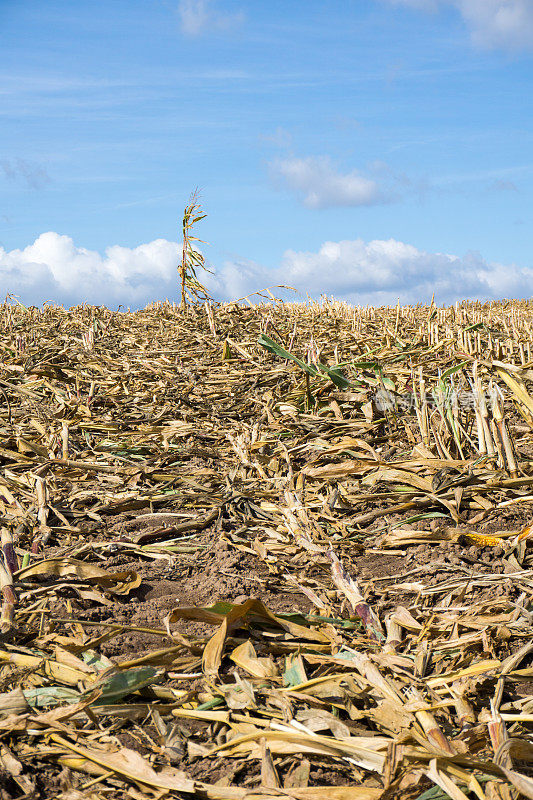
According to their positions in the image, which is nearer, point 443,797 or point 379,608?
point 443,797

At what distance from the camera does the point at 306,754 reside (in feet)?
5.08

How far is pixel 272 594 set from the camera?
2.36 meters

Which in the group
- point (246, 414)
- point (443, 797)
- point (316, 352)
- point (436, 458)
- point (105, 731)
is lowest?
point (443, 797)

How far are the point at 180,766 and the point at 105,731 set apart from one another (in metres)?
0.22

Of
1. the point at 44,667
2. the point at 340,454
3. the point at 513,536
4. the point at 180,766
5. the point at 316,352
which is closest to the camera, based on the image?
the point at 180,766

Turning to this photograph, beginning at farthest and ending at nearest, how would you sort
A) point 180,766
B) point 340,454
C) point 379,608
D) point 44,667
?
point 340,454, point 379,608, point 44,667, point 180,766

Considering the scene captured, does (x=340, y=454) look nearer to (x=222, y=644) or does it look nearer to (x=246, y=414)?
(x=246, y=414)

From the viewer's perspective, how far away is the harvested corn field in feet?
4.99

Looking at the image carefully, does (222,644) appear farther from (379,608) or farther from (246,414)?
(246,414)

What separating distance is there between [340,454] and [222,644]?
1831 millimetres

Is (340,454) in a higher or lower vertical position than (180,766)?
higher

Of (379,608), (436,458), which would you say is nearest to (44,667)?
(379,608)

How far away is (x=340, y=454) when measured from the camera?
3.58 metres

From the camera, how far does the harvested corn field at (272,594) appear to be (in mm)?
1521
